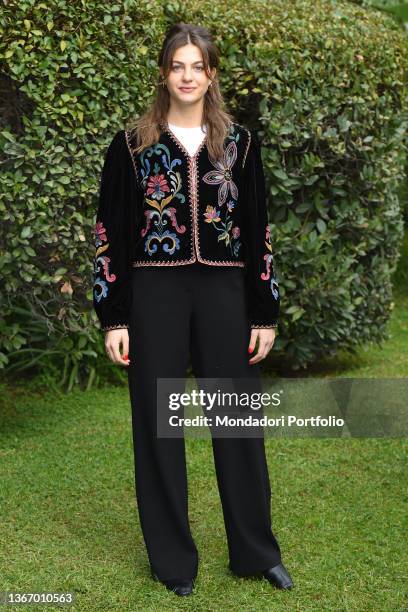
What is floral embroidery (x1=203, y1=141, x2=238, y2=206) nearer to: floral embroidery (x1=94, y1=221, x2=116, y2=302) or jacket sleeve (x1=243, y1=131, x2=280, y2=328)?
jacket sleeve (x1=243, y1=131, x2=280, y2=328)

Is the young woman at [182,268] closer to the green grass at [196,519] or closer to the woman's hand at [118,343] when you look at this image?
the woman's hand at [118,343]

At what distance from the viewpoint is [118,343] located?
133 inches

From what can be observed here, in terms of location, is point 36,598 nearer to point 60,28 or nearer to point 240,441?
point 240,441

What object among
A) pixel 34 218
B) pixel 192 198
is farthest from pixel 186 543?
pixel 34 218

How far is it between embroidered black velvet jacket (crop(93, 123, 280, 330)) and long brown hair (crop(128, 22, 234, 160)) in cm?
3

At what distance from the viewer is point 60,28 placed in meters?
4.74

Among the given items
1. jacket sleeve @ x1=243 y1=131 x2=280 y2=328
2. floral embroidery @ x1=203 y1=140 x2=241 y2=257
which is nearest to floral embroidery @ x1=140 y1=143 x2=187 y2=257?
floral embroidery @ x1=203 y1=140 x2=241 y2=257

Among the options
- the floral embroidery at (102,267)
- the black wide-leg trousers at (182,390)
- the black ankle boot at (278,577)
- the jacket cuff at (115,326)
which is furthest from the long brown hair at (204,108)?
the black ankle boot at (278,577)

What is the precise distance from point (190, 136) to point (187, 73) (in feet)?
0.70

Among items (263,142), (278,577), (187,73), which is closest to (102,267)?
(187,73)

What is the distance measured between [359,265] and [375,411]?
1.03 metres

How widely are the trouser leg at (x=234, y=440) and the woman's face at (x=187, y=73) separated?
1.90 feet

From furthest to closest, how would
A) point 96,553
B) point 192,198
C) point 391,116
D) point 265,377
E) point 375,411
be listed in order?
point 265,377
point 391,116
point 375,411
point 96,553
point 192,198

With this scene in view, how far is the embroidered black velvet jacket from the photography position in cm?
331
